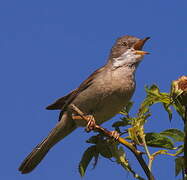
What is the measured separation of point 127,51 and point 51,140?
181 cm

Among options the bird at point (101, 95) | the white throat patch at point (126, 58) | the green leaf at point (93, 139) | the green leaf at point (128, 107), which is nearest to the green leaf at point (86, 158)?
the green leaf at point (93, 139)

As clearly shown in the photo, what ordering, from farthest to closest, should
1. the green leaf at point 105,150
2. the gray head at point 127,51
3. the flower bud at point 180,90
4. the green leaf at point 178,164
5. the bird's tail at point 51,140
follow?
the gray head at point 127,51, the bird's tail at point 51,140, the green leaf at point 105,150, the flower bud at point 180,90, the green leaf at point 178,164

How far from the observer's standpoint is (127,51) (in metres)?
6.05

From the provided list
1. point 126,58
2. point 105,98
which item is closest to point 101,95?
point 105,98

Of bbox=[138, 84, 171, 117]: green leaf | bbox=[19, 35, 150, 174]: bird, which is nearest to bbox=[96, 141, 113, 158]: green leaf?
bbox=[138, 84, 171, 117]: green leaf

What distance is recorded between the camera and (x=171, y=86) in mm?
2391

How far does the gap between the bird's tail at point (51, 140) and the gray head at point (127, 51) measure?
118cm

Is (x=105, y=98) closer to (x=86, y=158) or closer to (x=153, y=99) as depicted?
(x=86, y=158)

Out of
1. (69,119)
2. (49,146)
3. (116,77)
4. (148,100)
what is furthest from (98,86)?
(148,100)

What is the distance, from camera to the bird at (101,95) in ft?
17.5

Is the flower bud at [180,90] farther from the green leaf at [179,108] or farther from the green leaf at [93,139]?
the green leaf at [93,139]

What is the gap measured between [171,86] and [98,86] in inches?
122

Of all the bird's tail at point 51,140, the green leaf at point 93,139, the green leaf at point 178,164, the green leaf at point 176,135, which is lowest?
the green leaf at point 178,164

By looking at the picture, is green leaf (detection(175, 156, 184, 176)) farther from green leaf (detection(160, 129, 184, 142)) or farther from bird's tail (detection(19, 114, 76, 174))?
bird's tail (detection(19, 114, 76, 174))
